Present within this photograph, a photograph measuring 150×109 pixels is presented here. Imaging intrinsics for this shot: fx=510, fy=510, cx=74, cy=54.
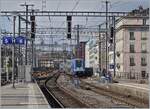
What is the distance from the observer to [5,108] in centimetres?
1986

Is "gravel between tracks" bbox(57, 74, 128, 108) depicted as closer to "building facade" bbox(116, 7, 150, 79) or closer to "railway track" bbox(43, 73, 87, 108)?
"railway track" bbox(43, 73, 87, 108)

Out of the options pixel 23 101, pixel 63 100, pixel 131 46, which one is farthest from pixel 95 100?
pixel 131 46

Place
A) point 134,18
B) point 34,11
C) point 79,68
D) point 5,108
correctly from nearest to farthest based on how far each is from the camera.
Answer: point 5,108
point 34,11
point 79,68
point 134,18

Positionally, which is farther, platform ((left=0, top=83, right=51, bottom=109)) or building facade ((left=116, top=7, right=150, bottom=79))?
building facade ((left=116, top=7, right=150, bottom=79))

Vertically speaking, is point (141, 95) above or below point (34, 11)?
below

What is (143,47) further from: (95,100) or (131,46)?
(95,100)

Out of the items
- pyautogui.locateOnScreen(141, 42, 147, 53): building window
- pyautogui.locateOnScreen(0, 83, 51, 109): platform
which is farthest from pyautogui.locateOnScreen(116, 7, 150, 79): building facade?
pyautogui.locateOnScreen(0, 83, 51, 109): platform

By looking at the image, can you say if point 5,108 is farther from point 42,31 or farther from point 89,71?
point 89,71

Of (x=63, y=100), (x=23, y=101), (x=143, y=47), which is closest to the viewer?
(x=23, y=101)

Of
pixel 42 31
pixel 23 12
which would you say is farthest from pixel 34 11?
pixel 42 31

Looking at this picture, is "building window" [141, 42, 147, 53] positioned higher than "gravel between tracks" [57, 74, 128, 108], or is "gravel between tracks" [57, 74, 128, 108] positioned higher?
"building window" [141, 42, 147, 53]

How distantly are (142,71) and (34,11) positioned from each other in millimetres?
41435

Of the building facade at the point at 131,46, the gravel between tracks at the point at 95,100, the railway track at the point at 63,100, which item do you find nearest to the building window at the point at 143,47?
the building facade at the point at 131,46

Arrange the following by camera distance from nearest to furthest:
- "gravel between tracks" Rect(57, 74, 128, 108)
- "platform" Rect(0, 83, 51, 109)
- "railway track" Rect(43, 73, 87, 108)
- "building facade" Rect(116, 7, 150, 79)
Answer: "platform" Rect(0, 83, 51, 109)
"gravel between tracks" Rect(57, 74, 128, 108)
"railway track" Rect(43, 73, 87, 108)
"building facade" Rect(116, 7, 150, 79)
